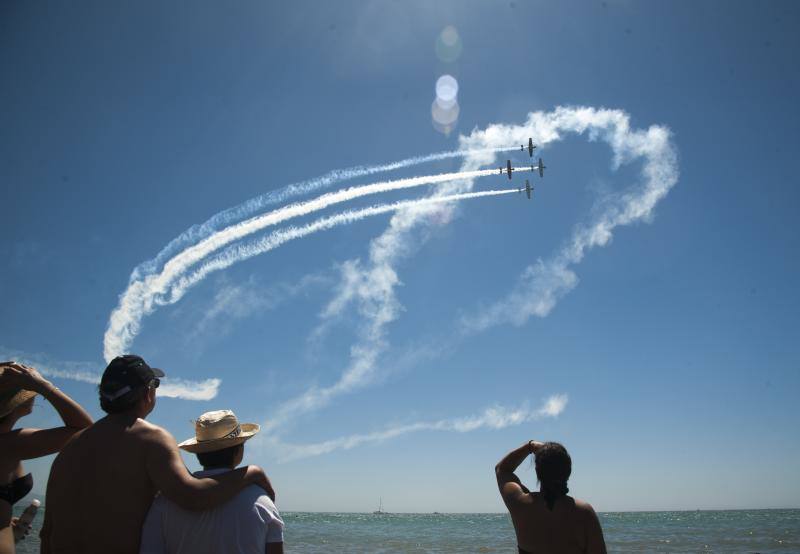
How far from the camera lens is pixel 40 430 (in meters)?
3.17

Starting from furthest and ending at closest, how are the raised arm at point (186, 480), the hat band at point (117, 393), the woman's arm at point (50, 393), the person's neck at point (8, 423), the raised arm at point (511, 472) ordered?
the raised arm at point (511, 472) < the person's neck at point (8, 423) < the woman's arm at point (50, 393) < the hat band at point (117, 393) < the raised arm at point (186, 480)

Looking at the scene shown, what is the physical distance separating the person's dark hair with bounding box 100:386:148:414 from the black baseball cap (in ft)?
0.06

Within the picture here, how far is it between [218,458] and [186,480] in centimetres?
39

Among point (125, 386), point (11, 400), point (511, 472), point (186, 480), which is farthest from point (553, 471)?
point (11, 400)

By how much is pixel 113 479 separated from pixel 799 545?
38.8m

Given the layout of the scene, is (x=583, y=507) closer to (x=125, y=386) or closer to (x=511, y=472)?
(x=511, y=472)

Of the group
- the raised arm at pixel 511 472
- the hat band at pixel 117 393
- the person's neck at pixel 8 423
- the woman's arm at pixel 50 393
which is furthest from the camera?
the raised arm at pixel 511 472

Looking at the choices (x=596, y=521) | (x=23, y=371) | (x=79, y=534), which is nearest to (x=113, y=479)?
(x=79, y=534)

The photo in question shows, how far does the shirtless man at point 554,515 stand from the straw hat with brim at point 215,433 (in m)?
1.82

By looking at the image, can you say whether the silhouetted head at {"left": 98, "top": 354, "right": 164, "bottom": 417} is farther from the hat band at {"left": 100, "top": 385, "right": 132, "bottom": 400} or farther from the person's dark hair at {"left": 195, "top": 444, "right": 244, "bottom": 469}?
the person's dark hair at {"left": 195, "top": 444, "right": 244, "bottom": 469}

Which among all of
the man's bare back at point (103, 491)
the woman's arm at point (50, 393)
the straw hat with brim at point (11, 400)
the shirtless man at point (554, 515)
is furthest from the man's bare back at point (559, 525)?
the straw hat with brim at point (11, 400)

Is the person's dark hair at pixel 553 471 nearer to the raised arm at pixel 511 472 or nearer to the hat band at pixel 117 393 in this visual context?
the raised arm at pixel 511 472

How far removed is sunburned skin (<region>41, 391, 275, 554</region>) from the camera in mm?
2615

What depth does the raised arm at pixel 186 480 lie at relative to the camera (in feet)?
8.43
